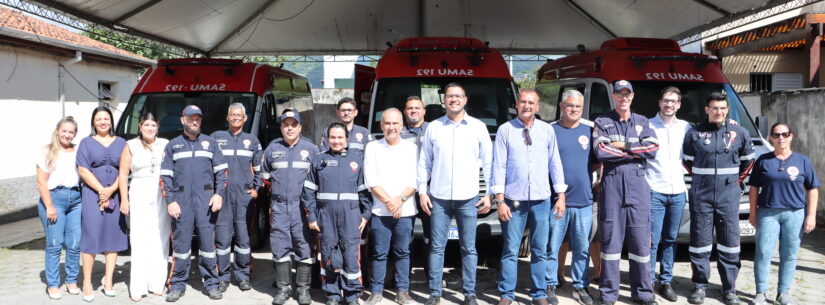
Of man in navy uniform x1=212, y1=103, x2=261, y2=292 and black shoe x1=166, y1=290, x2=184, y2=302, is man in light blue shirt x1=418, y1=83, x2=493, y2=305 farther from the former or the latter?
black shoe x1=166, y1=290, x2=184, y2=302

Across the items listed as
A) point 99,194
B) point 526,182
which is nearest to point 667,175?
point 526,182

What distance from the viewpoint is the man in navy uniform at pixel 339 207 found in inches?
197

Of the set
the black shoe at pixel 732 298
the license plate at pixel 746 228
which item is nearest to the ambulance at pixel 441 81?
the license plate at pixel 746 228

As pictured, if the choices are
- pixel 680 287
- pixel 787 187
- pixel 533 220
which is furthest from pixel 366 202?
pixel 787 187

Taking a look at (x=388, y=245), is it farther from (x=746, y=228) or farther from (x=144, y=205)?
(x=746, y=228)

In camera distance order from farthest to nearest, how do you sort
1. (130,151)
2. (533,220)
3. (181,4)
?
(181,4) < (130,151) < (533,220)

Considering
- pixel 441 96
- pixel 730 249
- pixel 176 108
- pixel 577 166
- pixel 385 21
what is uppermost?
pixel 385 21

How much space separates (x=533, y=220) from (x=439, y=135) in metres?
0.99

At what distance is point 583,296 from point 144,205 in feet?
12.4

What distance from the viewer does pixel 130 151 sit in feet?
17.8

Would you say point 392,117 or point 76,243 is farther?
point 76,243

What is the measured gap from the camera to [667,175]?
204 inches

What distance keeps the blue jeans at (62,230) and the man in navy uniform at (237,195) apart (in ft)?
4.03

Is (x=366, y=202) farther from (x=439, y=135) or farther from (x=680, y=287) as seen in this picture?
(x=680, y=287)
